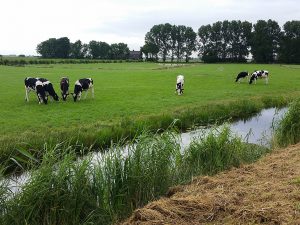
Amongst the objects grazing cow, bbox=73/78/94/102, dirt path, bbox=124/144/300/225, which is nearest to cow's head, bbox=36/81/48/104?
grazing cow, bbox=73/78/94/102

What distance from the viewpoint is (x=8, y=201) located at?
658 centimetres

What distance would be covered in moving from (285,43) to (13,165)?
101m

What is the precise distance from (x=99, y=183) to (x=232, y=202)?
262 centimetres

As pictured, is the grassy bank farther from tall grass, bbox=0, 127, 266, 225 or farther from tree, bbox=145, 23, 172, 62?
tree, bbox=145, 23, 172, 62

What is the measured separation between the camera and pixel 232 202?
6887mm

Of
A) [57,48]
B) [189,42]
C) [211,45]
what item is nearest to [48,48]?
[57,48]

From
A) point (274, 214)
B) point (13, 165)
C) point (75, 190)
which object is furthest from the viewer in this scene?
point (13, 165)

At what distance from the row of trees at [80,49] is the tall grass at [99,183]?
131333 millimetres

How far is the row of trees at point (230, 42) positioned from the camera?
103 meters

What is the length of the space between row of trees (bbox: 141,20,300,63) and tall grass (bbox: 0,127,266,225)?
9910cm

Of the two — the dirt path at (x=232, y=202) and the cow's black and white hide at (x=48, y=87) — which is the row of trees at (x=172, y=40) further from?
the dirt path at (x=232, y=202)

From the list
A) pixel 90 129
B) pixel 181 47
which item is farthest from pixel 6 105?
pixel 181 47

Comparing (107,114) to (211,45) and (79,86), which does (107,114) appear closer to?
(79,86)

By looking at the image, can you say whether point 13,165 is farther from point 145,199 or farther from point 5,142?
point 145,199
